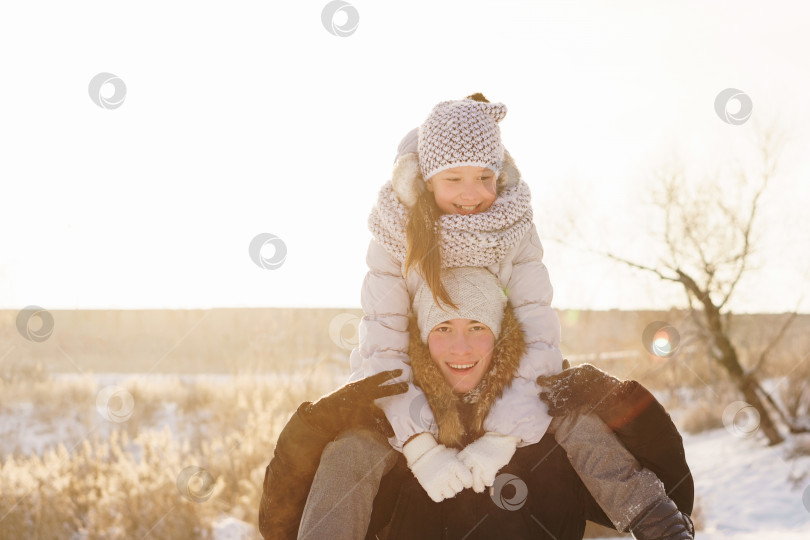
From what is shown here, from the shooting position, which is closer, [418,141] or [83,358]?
[418,141]

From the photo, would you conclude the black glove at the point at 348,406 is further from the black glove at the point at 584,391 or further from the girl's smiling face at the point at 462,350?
the black glove at the point at 584,391

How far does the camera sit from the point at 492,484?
293 cm

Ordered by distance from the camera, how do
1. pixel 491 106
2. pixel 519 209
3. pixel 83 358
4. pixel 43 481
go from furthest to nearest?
pixel 83 358, pixel 43 481, pixel 491 106, pixel 519 209

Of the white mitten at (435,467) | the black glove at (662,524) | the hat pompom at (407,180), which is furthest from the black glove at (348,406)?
the black glove at (662,524)

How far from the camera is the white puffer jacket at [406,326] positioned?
9.66ft

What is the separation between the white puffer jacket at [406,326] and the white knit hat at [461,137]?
11 cm

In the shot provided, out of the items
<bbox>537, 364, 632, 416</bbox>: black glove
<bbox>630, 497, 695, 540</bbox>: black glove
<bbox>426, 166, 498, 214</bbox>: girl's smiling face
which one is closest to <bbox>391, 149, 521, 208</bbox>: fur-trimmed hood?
<bbox>426, 166, 498, 214</bbox>: girl's smiling face

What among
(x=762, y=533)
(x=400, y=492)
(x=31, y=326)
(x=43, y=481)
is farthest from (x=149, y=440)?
(x=31, y=326)

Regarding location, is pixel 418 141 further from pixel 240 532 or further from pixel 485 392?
pixel 240 532

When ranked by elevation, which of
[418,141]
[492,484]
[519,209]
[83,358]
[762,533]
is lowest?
[762,533]

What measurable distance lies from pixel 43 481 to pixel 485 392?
20.0 ft

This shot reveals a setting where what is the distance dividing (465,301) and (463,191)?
52 cm

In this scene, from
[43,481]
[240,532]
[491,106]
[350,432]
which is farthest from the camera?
[43,481]

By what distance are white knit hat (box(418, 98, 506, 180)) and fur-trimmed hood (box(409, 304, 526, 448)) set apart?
2.59ft
